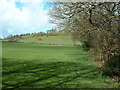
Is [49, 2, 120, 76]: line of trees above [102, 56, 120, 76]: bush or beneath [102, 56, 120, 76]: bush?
above

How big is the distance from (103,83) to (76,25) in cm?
Answer: 337

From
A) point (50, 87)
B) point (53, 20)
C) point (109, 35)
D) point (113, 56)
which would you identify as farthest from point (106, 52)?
point (53, 20)

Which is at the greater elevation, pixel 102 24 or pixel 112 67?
pixel 102 24

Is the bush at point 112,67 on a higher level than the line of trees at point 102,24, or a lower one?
lower

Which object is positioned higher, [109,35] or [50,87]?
[109,35]

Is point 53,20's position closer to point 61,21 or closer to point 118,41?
point 61,21

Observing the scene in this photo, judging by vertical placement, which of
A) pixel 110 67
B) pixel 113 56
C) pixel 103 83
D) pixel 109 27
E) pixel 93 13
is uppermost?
pixel 93 13

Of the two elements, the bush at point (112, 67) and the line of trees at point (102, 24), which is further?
the bush at point (112, 67)

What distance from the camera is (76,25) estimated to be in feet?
26.7

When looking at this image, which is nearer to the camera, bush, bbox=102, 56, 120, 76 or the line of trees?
the line of trees

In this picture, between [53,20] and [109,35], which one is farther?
[53,20]

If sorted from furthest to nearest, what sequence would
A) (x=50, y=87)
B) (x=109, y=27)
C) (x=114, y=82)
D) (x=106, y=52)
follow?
(x=106, y=52) < (x=114, y=82) < (x=109, y=27) < (x=50, y=87)

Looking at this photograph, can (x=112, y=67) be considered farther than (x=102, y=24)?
Yes

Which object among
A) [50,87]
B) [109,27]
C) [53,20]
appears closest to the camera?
[50,87]
